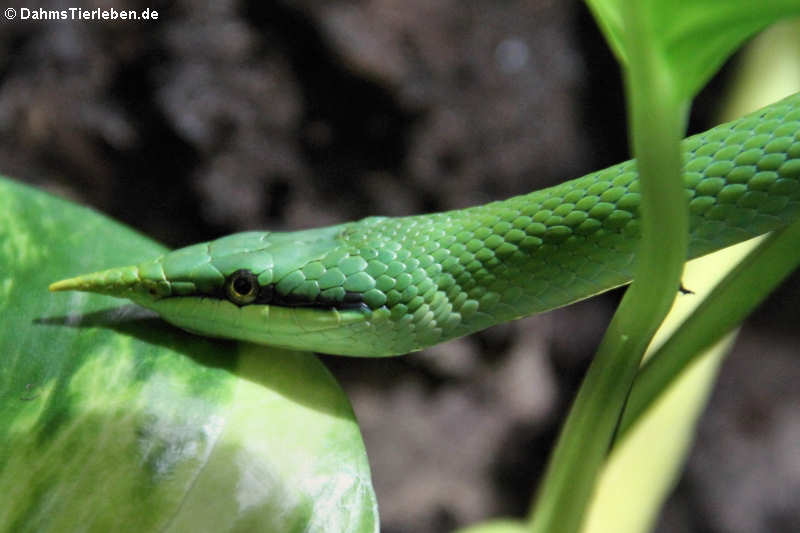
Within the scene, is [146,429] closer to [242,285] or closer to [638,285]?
[242,285]

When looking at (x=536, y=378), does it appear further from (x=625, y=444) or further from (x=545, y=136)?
(x=625, y=444)

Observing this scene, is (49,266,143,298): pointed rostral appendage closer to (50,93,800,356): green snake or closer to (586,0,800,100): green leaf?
(50,93,800,356): green snake

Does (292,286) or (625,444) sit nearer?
(292,286)

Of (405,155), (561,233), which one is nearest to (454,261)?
(561,233)

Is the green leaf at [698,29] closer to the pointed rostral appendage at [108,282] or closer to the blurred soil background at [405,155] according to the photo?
the pointed rostral appendage at [108,282]

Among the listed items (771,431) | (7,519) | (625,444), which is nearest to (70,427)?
(7,519)
